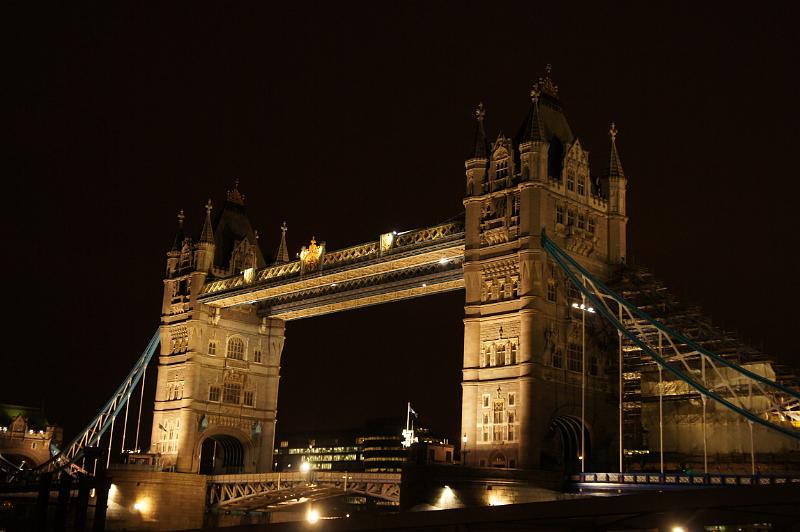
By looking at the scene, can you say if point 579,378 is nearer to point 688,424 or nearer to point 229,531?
point 688,424

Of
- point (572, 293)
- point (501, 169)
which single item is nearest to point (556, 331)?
point (572, 293)

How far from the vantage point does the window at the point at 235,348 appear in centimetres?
8350

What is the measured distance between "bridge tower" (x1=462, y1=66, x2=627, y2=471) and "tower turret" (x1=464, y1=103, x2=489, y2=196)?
0.20 feet

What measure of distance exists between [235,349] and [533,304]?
35.5m

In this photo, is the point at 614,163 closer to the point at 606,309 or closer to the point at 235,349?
the point at 606,309

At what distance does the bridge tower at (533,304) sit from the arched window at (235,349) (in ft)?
100

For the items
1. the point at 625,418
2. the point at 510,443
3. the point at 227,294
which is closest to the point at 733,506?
the point at 510,443

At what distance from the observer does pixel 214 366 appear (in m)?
82.1

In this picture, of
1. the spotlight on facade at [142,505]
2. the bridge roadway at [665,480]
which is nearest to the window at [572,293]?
the bridge roadway at [665,480]

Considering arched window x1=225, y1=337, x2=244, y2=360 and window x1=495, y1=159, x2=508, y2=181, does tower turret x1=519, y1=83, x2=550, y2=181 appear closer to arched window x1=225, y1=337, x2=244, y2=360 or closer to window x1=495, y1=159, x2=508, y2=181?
window x1=495, y1=159, x2=508, y2=181

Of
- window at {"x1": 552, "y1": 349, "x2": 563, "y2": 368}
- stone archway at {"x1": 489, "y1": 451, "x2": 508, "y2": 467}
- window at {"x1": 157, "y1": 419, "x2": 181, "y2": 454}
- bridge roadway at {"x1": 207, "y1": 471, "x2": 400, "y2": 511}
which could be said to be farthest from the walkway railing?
window at {"x1": 157, "y1": 419, "x2": 181, "y2": 454}

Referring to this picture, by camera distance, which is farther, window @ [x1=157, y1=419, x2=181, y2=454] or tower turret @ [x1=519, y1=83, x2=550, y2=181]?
window @ [x1=157, y1=419, x2=181, y2=454]

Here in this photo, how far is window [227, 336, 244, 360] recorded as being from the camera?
83.5 metres

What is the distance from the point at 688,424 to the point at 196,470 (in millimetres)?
38961
